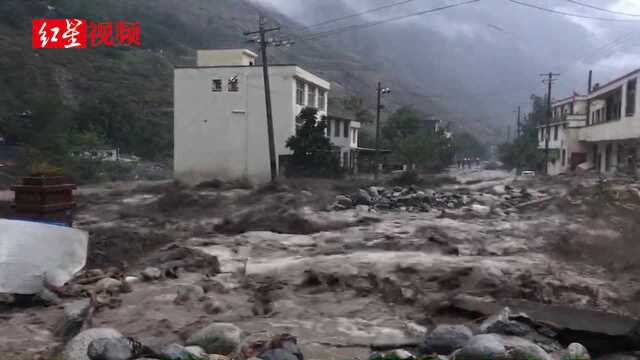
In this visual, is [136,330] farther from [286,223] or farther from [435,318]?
[286,223]

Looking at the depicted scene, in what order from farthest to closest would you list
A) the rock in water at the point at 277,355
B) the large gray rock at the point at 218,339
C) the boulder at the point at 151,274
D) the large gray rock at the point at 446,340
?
the boulder at the point at 151,274 → the large gray rock at the point at 218,339 → the large gray rock at the point at 446,340 → the rock in water at the point at 277,355

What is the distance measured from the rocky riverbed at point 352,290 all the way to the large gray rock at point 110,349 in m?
0.02

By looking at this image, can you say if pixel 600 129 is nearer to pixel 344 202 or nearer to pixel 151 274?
pixel 344 202

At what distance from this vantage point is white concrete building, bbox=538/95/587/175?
43062mm

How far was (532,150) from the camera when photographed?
57.4 meters

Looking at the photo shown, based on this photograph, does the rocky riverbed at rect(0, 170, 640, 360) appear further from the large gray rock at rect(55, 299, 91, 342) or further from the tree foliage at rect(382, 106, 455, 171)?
the tree foliage at rect(382, 106, 455, 171)

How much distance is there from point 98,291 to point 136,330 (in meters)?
1.56

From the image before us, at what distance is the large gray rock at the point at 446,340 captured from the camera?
5488 mm

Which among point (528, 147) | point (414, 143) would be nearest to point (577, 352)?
point (414, 143)

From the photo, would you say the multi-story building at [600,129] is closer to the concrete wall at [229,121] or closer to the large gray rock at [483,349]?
the concrete wall at [229,121]

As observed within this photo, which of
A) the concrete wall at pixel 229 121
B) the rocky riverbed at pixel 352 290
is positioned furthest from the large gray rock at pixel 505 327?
the concrete wall at pixel 229 121

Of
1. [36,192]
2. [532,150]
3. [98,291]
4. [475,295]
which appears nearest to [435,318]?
[475,295]

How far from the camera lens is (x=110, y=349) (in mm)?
4988

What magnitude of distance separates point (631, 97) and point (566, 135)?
10.5m
